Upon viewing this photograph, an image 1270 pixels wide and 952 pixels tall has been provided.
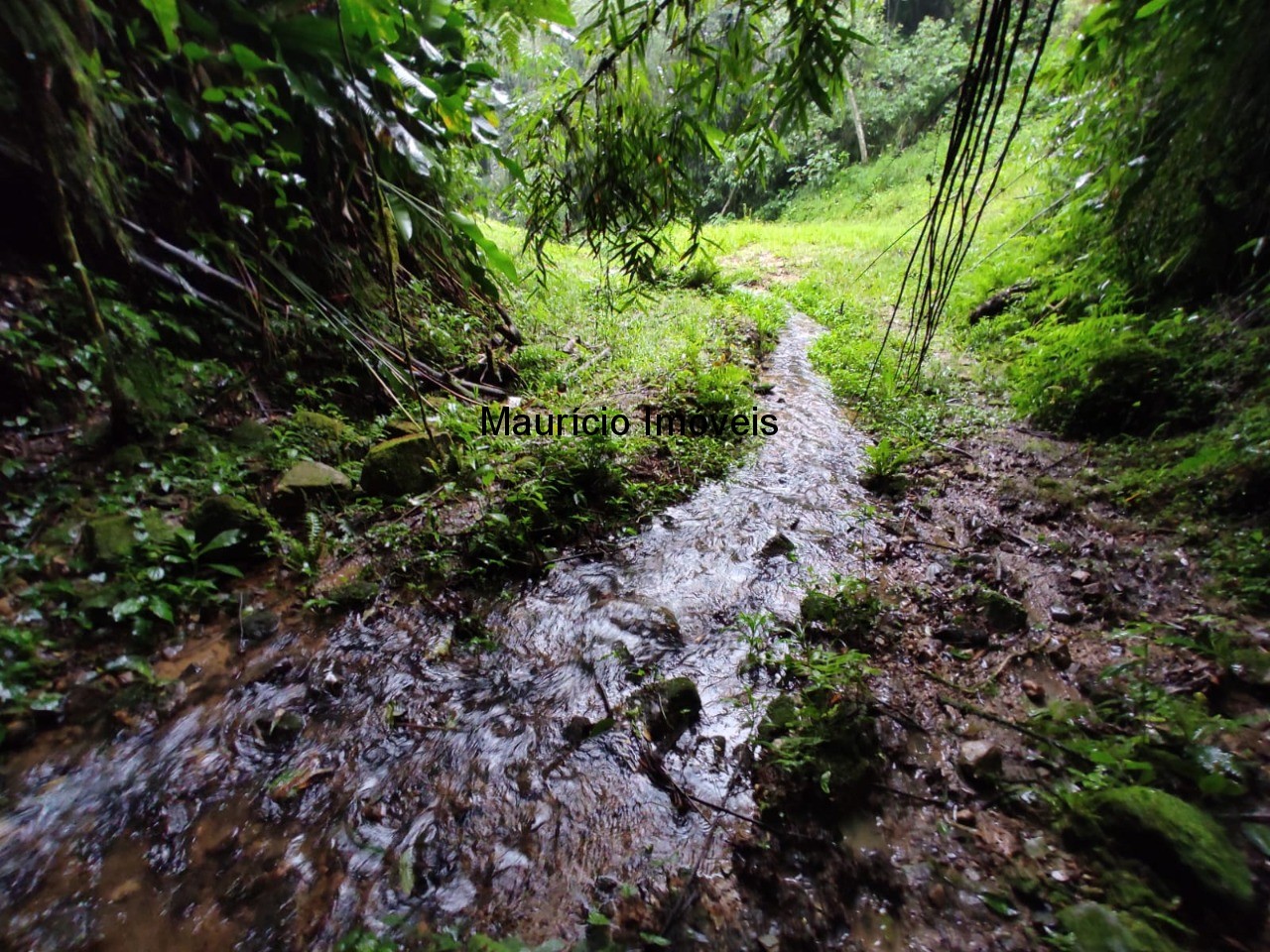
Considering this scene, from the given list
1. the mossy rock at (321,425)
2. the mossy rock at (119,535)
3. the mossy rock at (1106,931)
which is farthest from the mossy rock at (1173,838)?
the mossy rock at (321,425)

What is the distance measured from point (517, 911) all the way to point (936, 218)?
2498 mm

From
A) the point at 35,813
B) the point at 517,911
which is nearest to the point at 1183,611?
the point at 517,911

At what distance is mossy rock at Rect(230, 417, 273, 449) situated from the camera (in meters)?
3.38

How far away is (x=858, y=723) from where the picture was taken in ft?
6.57

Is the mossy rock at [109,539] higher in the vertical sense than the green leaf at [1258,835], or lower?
higher

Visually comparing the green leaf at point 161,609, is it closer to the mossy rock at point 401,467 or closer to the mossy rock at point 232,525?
the mossy rock at point 232,525

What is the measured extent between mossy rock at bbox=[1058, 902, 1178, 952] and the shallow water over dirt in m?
0.94

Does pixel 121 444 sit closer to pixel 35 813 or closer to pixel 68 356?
pixel 68 356

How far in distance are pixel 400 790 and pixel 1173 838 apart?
245cm

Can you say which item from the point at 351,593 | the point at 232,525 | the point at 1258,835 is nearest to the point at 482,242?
the point at 232,525

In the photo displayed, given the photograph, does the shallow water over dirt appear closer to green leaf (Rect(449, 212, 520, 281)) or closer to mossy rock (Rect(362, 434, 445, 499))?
mossy rock (Rect(362, 434, 445, 499))

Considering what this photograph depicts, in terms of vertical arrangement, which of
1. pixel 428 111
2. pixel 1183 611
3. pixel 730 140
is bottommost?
pixel 1183 611

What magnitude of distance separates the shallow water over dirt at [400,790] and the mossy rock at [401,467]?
1.05 m

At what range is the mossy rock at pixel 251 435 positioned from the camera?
338cm
